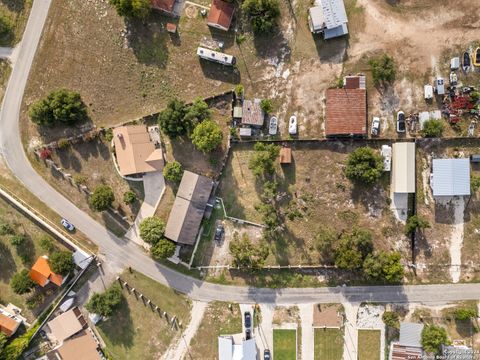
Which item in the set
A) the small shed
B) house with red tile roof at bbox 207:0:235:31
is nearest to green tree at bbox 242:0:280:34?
house with red tile roof at bbox 207:0:235:31

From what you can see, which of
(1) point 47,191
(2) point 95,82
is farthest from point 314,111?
(1) point 47,191

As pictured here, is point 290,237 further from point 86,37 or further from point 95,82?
point 86,37

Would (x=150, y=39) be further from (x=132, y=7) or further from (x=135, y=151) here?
(x=135, y=151)

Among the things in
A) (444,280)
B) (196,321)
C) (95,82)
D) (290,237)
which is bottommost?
(196,321)

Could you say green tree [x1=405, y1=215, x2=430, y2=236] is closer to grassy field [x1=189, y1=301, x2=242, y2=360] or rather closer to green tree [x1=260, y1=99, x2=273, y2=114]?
green tree [x1=260, y1=99, x2=273, y2=114]

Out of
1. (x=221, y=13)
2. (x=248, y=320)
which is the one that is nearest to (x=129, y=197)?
(x=248, y=320)
